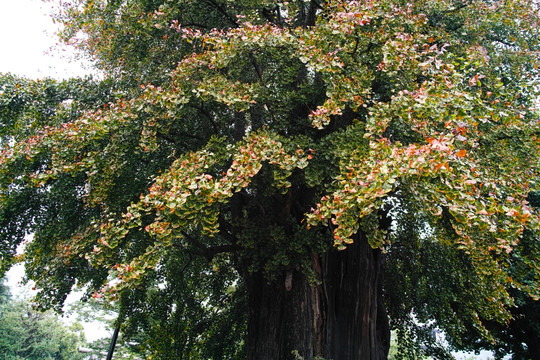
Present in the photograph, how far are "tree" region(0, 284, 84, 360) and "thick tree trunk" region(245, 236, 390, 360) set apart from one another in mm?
20660

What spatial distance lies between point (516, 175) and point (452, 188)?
91.8 inches

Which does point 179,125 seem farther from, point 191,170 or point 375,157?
point 375,157

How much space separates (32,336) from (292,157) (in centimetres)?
2616

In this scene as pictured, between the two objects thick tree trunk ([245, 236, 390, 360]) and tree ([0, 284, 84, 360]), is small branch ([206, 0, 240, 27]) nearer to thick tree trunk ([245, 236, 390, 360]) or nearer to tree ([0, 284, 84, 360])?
thick tree trunk ([245, 236, 390, 360])

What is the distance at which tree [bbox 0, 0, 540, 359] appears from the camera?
12.0 ft

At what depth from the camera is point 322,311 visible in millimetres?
5926

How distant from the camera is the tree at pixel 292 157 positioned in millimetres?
3660

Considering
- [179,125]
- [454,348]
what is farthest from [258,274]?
[454,348]

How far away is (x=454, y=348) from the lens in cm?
1212

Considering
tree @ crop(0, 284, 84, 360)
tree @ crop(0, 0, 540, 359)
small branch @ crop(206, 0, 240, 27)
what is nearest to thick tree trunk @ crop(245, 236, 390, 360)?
tree @ crop(0, 0, 540, 359)

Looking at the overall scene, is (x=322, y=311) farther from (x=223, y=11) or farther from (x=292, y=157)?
(x=223, y=11)

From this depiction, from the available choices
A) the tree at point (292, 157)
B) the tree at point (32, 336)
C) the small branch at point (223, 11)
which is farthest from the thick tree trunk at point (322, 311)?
the tree at point (32, 336)

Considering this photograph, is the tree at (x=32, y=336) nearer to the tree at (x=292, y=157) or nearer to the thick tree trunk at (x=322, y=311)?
the tree at (x=292, y=157)

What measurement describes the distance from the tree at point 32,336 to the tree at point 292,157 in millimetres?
19536
